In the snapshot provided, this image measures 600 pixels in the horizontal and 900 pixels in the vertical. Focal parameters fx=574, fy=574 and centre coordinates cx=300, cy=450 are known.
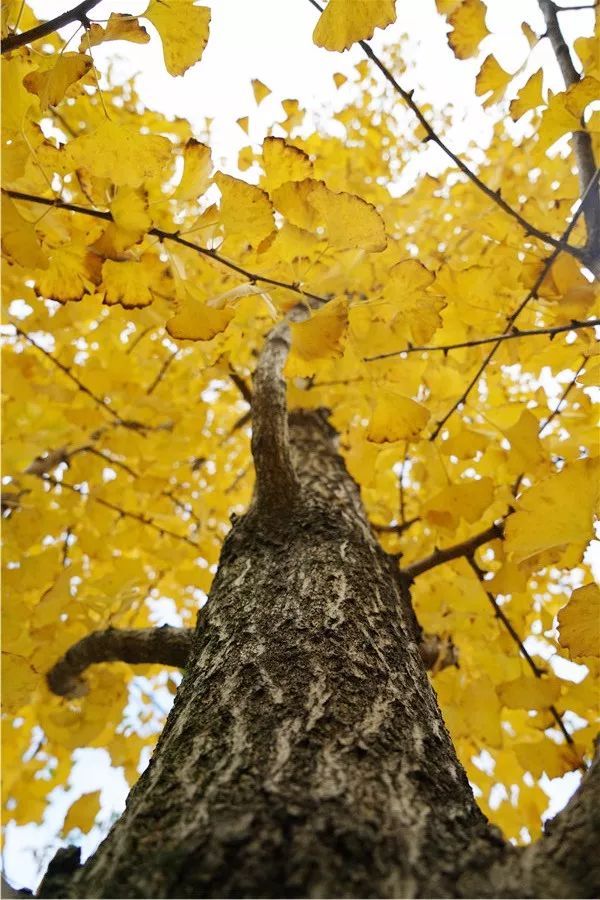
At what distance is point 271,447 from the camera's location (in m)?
1.50

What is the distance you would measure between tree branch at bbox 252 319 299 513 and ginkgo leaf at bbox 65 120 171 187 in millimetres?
559

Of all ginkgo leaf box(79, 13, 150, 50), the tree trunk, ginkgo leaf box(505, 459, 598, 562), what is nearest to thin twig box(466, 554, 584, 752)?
the tree trunk

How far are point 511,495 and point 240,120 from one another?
1635mm

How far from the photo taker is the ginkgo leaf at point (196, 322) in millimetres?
1099

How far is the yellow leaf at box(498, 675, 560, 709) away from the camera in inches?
56.9

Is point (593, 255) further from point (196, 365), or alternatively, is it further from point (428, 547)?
point (196, 365)

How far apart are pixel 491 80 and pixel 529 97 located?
185mm

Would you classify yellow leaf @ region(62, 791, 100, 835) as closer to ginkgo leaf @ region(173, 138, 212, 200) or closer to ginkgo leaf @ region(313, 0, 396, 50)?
ginkgo leaf @ region(173, 138, 212, 200)

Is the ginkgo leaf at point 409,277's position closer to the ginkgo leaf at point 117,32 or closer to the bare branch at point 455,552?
the ginkgo leaf at point 117,32

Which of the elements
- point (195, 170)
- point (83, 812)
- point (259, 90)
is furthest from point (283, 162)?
point (83, 812)

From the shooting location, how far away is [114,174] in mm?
1024

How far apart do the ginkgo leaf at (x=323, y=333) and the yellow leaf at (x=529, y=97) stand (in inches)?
28.2

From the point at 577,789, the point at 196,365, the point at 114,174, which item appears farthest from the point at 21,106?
the point at 196,365

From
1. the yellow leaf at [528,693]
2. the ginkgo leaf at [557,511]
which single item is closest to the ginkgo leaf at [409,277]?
the ginkgo leaf at [557,511]
